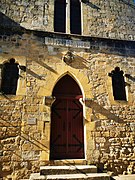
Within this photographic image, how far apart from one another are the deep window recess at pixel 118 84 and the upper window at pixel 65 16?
83.2 inches

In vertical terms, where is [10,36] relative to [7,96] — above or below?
above

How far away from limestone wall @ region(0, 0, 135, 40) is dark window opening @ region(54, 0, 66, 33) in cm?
21

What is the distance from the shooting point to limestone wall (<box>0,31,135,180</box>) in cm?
502

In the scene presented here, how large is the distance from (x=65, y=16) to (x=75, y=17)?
1.34 feet

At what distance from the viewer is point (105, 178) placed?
175 inches

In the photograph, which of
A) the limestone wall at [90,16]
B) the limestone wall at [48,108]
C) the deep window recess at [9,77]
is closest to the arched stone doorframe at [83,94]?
the limestone wall at [48,108]

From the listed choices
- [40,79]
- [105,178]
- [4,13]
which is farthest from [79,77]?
[4,13]

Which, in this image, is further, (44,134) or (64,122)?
(64,122)

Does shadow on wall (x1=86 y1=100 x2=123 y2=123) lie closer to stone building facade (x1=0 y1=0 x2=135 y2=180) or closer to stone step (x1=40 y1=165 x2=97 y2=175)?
stone building facade (x1=0 y1=0 x2=135 y2=180)

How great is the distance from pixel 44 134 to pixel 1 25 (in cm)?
406

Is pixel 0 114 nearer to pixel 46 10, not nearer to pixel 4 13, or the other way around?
pixel 4 13

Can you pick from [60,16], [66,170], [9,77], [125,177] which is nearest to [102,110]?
[125,177]

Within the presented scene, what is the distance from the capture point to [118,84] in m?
6.36

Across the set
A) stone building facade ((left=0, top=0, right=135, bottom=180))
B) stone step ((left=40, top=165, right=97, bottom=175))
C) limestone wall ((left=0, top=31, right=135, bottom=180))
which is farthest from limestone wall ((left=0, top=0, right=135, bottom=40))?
stone step ((left=40, top=165, right=97, bottom=175))
